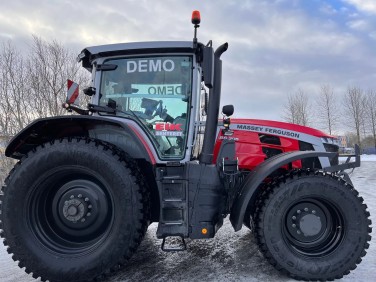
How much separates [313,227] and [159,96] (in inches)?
78.7

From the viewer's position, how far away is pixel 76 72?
1594 cm

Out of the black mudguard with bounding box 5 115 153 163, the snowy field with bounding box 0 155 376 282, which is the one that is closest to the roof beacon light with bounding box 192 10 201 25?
the black mudguard with bounding box 5 115 153 163

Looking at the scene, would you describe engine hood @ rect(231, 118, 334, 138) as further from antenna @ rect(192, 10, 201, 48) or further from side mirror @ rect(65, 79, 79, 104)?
side mirror @ rect(65, 79, 79, 104)

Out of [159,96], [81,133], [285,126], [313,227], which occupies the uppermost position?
[159,96]

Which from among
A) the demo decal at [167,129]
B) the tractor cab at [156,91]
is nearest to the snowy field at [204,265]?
the tractor cab at [156,91]

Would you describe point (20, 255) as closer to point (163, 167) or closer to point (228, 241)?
point (163, 167)

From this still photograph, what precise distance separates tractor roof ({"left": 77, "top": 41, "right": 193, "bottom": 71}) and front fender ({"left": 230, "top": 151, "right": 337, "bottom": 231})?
4.64 feet

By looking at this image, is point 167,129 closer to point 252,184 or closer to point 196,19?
point 252,184

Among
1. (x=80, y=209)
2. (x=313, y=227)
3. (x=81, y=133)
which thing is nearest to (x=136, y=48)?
(x=81, y=133)

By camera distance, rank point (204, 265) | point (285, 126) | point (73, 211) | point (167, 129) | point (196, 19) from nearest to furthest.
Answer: point (73, 211)
point (196, 19)
point (167, 129)
point (204, 265)
point (285, 126)

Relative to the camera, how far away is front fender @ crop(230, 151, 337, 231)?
9.83 feet

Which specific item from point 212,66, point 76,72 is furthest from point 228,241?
point 76,72

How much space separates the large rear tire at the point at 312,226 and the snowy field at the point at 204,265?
20 centimetres

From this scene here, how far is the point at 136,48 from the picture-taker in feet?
10.7
